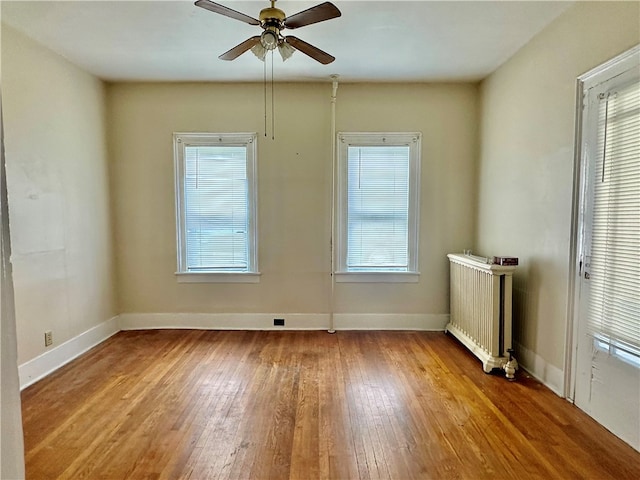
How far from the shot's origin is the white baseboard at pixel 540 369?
2625 mm

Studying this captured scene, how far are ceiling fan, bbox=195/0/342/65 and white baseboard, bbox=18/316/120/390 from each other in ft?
9.35

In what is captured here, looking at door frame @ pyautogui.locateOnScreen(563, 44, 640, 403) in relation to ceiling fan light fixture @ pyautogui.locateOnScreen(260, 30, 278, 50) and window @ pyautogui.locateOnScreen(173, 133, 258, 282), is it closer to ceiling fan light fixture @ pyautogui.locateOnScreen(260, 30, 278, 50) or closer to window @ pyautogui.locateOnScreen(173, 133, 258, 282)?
ceiling fan light fixture @ pyautogui.locateOnScreen(260, 30, 278, 50)

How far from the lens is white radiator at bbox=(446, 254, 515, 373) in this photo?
2.96m

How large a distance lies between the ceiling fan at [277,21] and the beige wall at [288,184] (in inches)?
56.8

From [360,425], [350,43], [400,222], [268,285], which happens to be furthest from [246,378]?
[350,43]

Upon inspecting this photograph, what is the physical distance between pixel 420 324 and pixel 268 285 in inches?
73.4

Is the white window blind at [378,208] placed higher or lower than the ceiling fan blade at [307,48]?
lower

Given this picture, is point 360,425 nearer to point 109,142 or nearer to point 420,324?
point 420,324

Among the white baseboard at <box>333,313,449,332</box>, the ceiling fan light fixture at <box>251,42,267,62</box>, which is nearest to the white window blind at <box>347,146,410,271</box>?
the white baseboard at <box>333,313,449,332</box>

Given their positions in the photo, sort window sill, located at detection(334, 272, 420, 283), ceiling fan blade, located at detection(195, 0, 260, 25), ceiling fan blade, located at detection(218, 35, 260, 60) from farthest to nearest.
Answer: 1. window sill, located at detection(334, 272, 420, 283)
2. ceiling fan blade, located at detection(218, 35, 260, 60)
3. ceiling fan blade, located at detection(195, 0, 260, 25)

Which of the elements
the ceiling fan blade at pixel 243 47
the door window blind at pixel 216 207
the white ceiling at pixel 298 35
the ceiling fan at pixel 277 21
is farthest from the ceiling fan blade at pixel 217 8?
the door window blind at pixel 216 207

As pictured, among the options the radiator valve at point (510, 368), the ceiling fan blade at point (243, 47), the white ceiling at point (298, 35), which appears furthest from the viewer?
the radiator valve at point (510, 368)

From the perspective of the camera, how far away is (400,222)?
161 inches

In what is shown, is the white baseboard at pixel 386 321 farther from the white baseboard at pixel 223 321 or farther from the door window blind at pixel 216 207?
the door window blind at pixel 216 207
